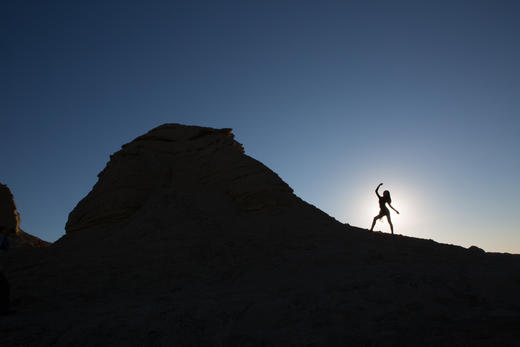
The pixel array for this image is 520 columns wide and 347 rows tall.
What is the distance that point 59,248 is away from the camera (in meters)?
8.41

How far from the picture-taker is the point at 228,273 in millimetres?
6633

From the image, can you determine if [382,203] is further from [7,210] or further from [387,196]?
[7,210]

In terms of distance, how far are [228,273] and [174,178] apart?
5309mm

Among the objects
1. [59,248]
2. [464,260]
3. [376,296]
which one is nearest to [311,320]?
[376,296]

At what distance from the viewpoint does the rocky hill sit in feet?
12.8

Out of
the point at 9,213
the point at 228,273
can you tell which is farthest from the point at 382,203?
the point at 9,213

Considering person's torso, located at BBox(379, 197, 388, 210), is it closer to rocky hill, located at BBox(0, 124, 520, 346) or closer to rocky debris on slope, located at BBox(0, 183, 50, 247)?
rocky hill, located at BBox(0, 124, 520, 346)

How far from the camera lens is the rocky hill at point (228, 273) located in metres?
3.89

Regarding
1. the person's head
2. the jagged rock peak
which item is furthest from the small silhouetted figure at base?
the jagged rock peak

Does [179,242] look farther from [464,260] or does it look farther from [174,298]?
[464,260]

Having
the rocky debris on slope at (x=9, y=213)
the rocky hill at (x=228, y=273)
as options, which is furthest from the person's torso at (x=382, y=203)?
the rocky debris on slope at (x=9, y=213)

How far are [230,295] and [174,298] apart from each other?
2.87 ft

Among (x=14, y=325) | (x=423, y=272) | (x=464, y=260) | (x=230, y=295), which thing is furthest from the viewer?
(x=464, y=260)

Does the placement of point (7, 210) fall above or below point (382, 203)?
below
